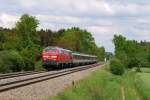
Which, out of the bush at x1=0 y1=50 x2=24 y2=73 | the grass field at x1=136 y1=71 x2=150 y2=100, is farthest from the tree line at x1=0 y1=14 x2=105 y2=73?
the grass field at x1=136 y1=71 x2=150 y2=100

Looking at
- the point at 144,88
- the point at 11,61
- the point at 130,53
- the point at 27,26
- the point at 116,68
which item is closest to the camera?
the point at 144,88

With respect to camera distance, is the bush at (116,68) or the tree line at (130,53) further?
the tree line at (130,53)

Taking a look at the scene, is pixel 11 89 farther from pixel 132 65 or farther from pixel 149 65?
pixel 149 65

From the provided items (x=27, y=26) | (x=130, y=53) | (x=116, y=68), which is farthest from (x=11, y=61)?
(x=130, y=53)

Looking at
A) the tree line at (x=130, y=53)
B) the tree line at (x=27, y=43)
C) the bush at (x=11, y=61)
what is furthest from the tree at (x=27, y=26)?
the bush at (x=11, y=61)

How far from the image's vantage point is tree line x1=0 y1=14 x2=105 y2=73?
55156mm

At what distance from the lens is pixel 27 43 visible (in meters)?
101

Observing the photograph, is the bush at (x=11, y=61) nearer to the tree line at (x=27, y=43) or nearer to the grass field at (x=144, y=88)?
the tree line at (x=27, y=43)

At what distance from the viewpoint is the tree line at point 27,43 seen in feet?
181

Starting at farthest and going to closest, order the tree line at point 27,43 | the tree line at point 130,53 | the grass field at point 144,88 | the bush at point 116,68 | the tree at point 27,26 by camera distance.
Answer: the tree line at point 130,53, the tree at point 27,26, the bush at point 116,68, the tree line at point 27,43, the grass field at point 144,88

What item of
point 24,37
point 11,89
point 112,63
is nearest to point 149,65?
point 24,37

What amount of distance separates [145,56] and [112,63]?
61.1m

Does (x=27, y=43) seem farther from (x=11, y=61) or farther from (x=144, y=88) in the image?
(x=144, y=88)

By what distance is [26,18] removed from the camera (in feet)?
355
